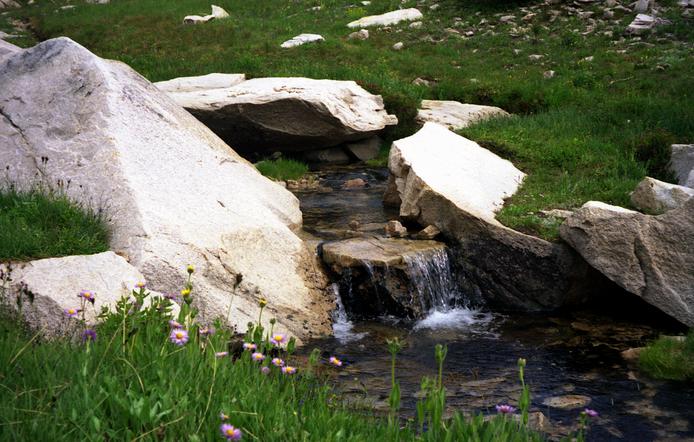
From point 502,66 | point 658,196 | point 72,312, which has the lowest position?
point 502,66

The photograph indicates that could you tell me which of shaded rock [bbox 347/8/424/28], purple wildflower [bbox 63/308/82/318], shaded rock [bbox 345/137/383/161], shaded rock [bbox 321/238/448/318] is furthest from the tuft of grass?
shaded rock [bbox 347/8/424/28]

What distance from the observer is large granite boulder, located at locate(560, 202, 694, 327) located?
321 inches

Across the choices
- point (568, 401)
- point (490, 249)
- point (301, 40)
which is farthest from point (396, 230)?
point (301, 40)

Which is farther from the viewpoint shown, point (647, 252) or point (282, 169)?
point (282, 169)

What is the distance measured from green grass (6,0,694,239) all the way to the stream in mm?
1410

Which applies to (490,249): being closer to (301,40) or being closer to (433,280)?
(433,280)

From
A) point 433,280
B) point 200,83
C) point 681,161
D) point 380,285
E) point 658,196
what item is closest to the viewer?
point 380,285

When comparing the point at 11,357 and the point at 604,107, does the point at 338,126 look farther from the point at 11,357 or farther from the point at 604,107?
the point at 11,357

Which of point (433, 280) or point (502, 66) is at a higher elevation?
point (433, 280)

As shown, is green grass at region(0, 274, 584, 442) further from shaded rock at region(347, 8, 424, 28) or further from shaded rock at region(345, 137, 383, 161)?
shaded rock at region(347, 8, 424, 28)

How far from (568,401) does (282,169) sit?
363 inches

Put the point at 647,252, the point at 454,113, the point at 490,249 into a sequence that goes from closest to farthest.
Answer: the point at 647,252 < the point at 490,249 < the point at 454,113

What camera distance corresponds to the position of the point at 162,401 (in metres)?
3.53

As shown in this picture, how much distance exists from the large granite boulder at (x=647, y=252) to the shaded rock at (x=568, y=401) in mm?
2291
